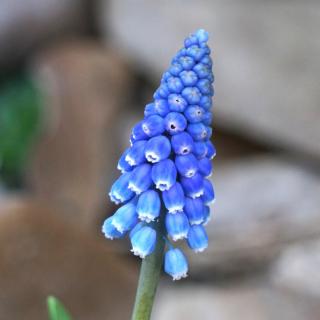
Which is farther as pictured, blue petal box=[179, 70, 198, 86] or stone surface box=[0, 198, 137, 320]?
stone surface box=[0, 198, 137, 320]

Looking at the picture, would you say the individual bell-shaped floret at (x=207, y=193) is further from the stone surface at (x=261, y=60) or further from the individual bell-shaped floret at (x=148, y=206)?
the stone surface at (x=261, y=60)

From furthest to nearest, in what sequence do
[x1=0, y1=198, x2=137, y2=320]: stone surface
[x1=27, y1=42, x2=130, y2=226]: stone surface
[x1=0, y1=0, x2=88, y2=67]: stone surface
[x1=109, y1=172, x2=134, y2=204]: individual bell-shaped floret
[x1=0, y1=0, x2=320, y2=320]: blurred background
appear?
1. [x1=0, y1=0, x2=88, y2=67]: stone surface
2. [x1=27, y1=42, x2=130, y2=226]: stone surface
3. [x1=0, y1=0, x2=320, y2=320]: blurred background
4. [x1=0, y1=198, x2=137, y2=320]: stone surface
5. [x1=109, y1=172, x2=134, y2=204]: individual bell-shaped floret

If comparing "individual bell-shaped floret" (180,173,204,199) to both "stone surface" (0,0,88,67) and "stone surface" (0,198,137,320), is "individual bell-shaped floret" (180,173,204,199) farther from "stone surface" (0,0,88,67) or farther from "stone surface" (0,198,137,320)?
"stone surface" (0,0,88,67)

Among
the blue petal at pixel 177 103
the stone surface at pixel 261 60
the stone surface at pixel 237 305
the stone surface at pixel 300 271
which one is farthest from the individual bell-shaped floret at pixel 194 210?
the stone surface at pixel 261 60

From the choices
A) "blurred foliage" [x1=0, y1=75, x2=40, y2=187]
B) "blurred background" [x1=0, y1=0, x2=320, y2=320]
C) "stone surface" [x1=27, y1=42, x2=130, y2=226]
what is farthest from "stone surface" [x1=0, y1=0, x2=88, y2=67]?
"blurred foliage" [x1=0, y1=75, x2=40, y2=187]

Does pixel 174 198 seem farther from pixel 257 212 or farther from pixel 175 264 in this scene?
pixel 257 212

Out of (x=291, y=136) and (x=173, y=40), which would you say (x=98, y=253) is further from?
(x=173, y=40)

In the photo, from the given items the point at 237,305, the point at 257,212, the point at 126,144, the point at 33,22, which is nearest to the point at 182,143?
the point at 237,305
